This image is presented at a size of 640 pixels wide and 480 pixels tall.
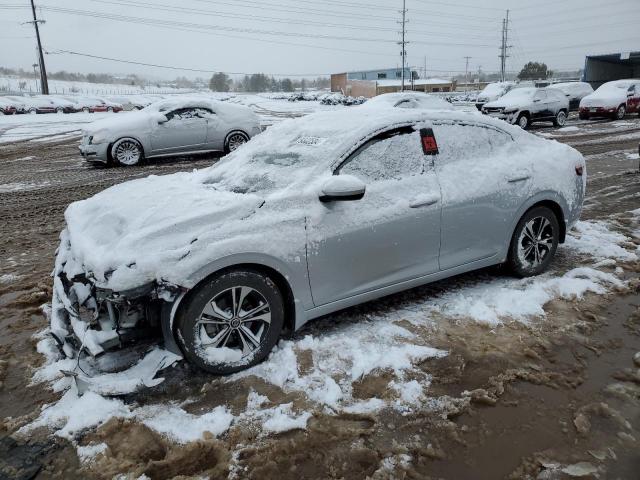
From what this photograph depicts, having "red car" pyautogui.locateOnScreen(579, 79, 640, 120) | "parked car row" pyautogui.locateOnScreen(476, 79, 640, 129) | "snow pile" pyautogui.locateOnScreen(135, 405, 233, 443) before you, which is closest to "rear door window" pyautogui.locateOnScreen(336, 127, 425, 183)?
"snow pile" pyautogui.locateOnScreen(135, 405, 233, 443)

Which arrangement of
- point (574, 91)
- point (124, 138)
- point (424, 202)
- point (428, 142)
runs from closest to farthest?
point (424, 202) → point (428, 142) → point (124, 138) → point (574, 91)

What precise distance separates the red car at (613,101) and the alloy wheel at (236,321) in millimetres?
22870

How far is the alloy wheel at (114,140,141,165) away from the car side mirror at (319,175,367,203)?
9.45 metres

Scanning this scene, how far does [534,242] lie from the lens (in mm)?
4672

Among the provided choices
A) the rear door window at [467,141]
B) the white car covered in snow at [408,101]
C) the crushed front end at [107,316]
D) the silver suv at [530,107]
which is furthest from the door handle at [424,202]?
the silver suv at [530,107]

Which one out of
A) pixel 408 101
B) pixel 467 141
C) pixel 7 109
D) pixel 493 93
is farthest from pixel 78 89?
pixel 467 141

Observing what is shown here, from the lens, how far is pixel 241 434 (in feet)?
8.97

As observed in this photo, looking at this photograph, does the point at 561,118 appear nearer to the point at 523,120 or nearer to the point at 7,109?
the point at 523,120

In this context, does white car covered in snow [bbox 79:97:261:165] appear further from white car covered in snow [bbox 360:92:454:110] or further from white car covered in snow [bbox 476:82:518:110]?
white car covered in snow [bbox 476:82:518:110]

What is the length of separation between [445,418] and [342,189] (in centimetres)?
156

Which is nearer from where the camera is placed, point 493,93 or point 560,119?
point 560,119

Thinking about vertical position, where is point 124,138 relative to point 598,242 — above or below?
above

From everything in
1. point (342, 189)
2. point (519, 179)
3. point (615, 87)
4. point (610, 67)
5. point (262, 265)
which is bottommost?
point (262, 265)

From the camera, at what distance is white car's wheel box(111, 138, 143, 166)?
37.4ft
